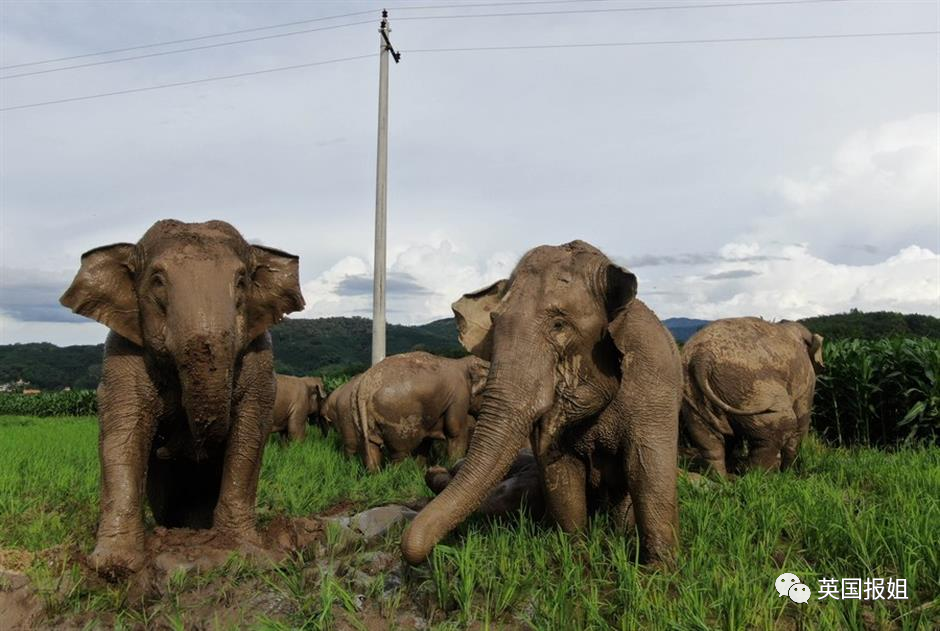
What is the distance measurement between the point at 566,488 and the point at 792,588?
130 cm

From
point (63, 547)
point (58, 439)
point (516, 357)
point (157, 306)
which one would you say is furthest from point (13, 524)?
point (58, 439)

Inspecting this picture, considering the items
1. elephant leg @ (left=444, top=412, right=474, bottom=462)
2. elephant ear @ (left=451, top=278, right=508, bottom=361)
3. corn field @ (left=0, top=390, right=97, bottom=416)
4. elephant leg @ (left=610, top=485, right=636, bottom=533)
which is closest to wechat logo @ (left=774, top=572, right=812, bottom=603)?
elephant leg @ (left=610, top=485, right=636, bottom=533)

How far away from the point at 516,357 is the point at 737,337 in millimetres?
4269

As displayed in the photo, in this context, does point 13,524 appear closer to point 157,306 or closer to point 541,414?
point 157,306

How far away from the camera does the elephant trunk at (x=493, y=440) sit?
11.0ft

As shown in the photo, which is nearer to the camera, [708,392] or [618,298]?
[618,298]

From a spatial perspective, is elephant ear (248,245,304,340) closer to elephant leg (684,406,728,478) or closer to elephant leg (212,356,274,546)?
elephant leg (212,356,274,546)

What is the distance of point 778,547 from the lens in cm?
412

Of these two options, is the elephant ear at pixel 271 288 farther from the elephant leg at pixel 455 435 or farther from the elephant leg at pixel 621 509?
the elephant leg at pixel 455 435

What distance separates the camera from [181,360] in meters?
3.77

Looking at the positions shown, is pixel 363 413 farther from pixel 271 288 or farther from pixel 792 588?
pixel 792 588

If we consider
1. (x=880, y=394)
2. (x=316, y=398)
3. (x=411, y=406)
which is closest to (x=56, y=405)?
(x=316, y=398)

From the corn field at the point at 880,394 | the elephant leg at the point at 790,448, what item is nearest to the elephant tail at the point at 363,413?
the elephant leg at the point at 790,448

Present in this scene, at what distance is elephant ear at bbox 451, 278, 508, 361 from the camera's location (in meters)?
4.21
